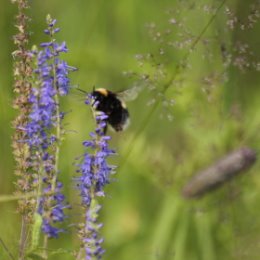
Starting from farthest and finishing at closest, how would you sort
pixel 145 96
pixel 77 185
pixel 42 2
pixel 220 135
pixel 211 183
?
pixel 145 96, pixel 42 2, pixel 220 135, pixel 211 183, pixel 77 185

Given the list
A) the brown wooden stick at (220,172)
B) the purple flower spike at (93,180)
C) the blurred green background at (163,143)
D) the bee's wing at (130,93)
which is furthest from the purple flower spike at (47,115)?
the brown wooden stick at (220,172)

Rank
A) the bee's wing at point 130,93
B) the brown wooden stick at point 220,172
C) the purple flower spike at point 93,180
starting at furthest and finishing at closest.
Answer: the brown wooden stick at point 220,172 → the bee's wing at point 130,93 → the purple flower spike at point 93,180

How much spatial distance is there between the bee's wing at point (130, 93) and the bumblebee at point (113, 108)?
0.8 inches

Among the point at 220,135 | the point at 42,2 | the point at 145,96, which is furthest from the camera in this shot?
the point at 145,96

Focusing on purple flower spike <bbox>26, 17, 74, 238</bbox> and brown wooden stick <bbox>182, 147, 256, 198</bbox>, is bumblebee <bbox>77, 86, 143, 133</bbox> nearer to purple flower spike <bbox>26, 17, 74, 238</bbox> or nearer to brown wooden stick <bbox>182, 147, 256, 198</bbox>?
brown wooden stick <bbox>182, 147, 256, 198</bbox>

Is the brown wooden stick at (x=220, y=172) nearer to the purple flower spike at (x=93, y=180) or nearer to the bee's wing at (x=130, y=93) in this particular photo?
the bee's wing at (x=130, y=93)

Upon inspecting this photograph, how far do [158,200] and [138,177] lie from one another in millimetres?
198

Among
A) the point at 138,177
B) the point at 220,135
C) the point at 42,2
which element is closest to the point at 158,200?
the point at 138,177

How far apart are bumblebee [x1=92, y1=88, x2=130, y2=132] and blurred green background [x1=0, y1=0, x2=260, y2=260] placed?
0.53 feet

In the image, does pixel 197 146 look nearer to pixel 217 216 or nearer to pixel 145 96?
pixel 217 216

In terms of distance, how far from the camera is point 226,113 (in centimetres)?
408

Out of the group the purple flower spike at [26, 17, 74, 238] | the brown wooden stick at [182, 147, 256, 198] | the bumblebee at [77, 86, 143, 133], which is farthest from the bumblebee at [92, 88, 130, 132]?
the purple flower spike at [26, 17, 74, 238]

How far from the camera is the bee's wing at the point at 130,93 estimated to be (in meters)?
3.45

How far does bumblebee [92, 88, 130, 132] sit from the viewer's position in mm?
3525
